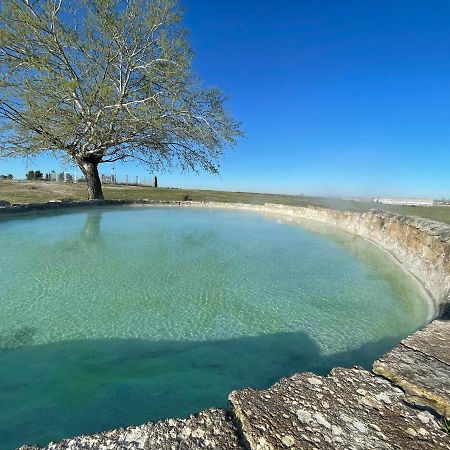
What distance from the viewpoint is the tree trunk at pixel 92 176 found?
15.5 metres

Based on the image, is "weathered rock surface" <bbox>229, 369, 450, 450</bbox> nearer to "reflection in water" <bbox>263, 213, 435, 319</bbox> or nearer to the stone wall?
the stone wall

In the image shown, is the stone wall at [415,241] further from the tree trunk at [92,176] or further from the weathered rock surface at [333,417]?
the tree trunk at [92,176]

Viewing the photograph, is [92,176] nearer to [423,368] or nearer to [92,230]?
[92,230]

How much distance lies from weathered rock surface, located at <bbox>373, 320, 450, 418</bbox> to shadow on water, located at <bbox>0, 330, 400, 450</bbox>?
83cm

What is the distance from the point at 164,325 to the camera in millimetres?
3266

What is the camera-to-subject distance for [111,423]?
6.31 ft

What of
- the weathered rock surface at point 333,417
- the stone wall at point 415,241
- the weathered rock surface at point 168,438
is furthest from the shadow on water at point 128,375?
the stone wall at point 415,241

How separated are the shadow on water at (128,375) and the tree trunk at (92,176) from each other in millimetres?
14319

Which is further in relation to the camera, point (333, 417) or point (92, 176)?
point (92, 176)

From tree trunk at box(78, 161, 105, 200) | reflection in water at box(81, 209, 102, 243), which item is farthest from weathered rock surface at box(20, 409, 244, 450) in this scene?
tree trunk at box(78, 161, 105, 200)

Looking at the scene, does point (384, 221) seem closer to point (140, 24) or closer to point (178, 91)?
point (178, 91)

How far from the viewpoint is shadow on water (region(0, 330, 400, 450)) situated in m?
1.96

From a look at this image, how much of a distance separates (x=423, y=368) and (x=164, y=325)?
2.46 metres

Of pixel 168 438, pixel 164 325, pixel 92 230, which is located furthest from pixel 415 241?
pixel 92 230
